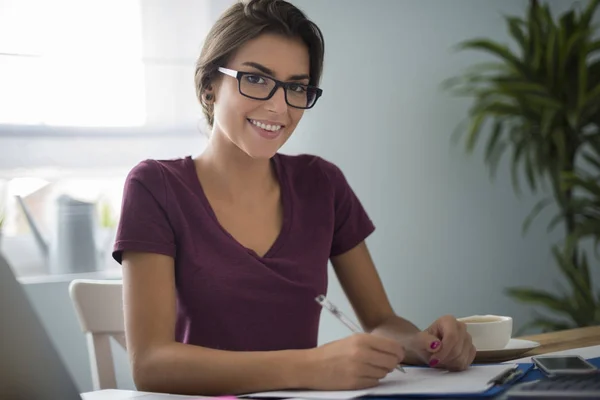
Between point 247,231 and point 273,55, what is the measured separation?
0.33m

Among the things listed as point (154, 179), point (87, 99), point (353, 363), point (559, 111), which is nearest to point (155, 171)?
point (154, 179)

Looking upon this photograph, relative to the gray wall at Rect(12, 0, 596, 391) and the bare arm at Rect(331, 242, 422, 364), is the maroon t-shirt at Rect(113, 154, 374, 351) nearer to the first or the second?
the bare arm at Rect(331, 242, 422, 364)

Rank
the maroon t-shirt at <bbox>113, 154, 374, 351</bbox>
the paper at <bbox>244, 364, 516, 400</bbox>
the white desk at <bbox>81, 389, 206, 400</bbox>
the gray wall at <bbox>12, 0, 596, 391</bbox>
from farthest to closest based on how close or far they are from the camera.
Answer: the gray wall at <bbox>12, 0, 596, 391</bbox>, the maroon t-shirt at <bbox>113, 154, 374, 351</bbox>, the white desk at <bbox>81, 389, 206, 400</bbox>, the paper at <bbox>244, 364, 516, 400</bbox>

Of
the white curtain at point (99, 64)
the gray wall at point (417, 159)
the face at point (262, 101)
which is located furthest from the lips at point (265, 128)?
the gray wall at point (417, 159)

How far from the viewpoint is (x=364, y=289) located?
5.17 ft

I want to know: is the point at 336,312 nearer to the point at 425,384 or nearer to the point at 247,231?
the point at 425,384

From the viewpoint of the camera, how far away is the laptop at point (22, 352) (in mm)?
735

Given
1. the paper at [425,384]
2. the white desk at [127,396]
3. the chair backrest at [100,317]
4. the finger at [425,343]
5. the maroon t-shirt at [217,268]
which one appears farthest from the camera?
the chair backrest at [100,317]

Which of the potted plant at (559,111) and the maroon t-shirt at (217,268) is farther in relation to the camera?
the potted plant at (559,111)

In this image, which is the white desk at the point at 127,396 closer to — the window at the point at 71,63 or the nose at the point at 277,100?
the nose at the point at 277,100

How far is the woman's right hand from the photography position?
0.98m

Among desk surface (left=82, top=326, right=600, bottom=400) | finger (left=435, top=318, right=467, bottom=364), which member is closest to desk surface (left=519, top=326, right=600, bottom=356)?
desk surface (left=82, top=326, right=600, bottom=400)

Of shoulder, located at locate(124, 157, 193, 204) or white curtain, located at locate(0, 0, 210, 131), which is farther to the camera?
white curtain, located at locate(0, 0, 210, 131)

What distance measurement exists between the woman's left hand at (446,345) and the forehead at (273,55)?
1.76ft
